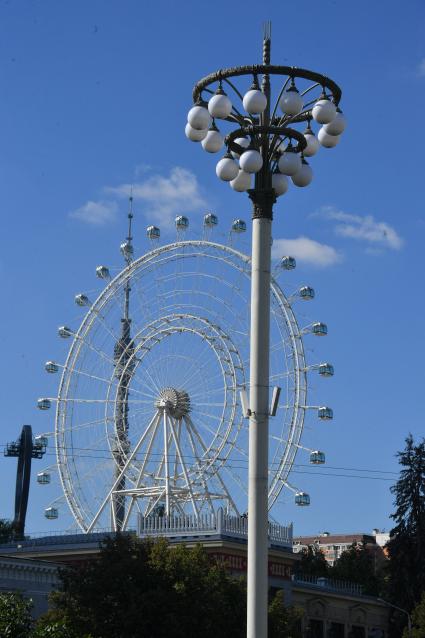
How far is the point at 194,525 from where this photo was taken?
175 feet

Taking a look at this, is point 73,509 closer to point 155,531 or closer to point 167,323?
point 155,531

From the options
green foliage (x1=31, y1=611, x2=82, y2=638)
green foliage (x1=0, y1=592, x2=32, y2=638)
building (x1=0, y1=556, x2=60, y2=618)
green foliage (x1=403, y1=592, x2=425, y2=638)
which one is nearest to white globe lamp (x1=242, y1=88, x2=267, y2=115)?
green foliage (x1=31, y1=611, x2=82, y2=638)

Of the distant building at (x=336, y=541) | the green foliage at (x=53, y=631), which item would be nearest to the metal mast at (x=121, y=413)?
the green foliage at (x=53, y=631)

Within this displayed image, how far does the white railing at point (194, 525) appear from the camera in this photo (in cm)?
5297

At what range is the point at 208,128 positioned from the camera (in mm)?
20656

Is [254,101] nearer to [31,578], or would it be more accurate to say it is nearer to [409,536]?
[31,578]

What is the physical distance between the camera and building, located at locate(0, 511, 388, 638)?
173 ft

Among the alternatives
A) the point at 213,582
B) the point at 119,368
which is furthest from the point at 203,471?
the point at 213,582

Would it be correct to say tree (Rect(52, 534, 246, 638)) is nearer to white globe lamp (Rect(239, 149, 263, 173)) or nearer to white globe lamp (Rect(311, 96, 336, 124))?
white globe lamp (Rect(239, 149, 263, 173))

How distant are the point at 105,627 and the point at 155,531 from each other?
15.2 metres

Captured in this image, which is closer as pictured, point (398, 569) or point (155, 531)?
point (155, 531)

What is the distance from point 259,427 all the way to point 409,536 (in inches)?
2378

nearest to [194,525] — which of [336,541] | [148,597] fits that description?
[148,597]

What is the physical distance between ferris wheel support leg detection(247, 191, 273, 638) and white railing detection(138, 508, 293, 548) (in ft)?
108
